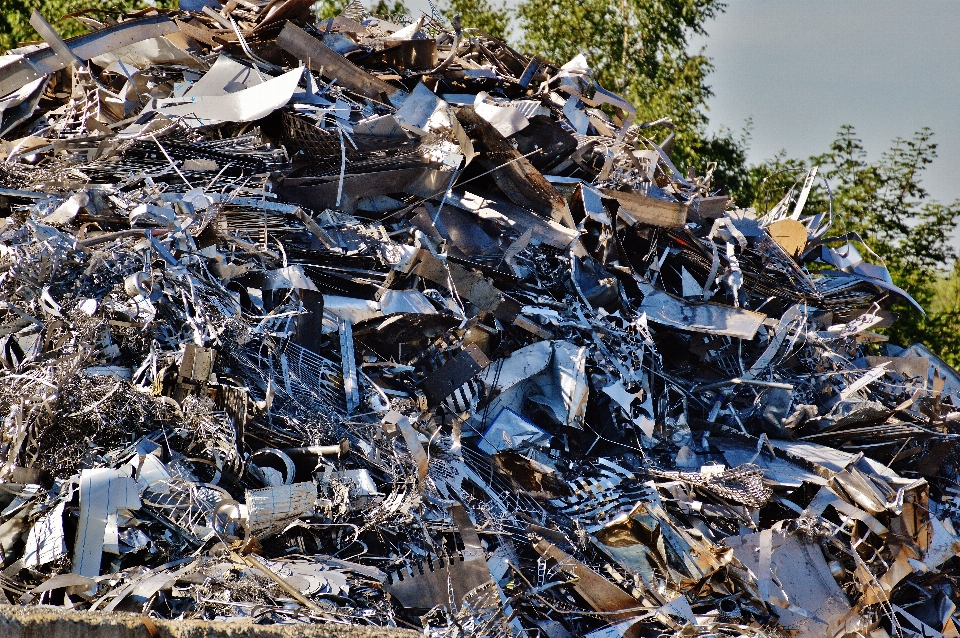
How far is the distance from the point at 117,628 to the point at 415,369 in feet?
8.10

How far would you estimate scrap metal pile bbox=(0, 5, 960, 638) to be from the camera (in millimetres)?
3730

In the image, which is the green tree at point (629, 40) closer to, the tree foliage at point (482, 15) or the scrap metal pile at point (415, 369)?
the tree foliage at point (482, 15)

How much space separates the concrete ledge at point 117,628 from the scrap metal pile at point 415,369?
1.37 feet

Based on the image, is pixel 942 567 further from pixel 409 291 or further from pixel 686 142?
pixel 686 142

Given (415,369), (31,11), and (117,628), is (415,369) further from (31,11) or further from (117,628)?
(31,11)

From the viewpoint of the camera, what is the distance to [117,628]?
2676mm

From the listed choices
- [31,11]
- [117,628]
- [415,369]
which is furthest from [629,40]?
[117,628]

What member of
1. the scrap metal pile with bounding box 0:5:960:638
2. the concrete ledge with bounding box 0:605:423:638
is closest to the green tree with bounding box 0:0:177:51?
the scrap metal pile with bounding box 0:5:960:638

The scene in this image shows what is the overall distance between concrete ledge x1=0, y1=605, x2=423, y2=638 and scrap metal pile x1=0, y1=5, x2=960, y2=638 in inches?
16.5

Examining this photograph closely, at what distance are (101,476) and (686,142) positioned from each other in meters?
10.2

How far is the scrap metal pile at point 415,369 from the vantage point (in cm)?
373

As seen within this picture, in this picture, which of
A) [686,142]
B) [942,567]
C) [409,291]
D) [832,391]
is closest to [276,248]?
[409,291]

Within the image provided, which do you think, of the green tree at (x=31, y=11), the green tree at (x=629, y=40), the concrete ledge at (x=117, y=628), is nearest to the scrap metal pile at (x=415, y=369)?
the concrete ledge at (x=117, y=628)

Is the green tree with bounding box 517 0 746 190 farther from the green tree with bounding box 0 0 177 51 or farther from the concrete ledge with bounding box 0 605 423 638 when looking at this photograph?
the concrete ledge with bounding box 0 605 423 638
